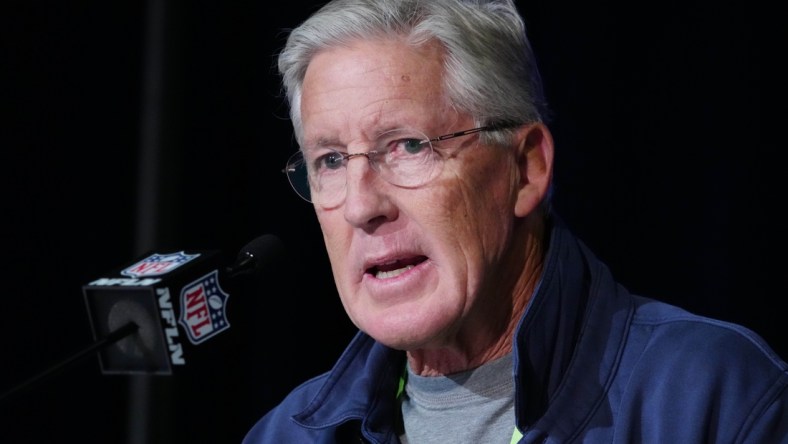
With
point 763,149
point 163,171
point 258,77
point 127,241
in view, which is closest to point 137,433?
point 127,241

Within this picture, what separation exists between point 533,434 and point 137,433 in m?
1.62

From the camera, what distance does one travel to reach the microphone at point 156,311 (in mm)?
1581

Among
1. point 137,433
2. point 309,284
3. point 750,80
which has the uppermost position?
point 750,80

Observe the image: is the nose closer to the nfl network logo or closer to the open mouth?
the open mouth

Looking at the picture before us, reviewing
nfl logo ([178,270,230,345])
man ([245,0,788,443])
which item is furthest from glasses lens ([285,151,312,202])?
nfl logo ([178,270,230,345])

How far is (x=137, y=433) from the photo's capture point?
306cm

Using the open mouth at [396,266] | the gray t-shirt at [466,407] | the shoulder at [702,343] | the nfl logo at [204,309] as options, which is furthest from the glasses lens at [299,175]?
the shoulder at [702,343]

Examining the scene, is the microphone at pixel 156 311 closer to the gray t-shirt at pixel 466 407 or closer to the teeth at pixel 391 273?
the teeth at pixel 391 273

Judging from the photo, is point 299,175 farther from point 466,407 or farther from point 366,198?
point 466,407

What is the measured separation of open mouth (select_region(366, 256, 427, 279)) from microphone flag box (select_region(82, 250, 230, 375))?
0.40 metres

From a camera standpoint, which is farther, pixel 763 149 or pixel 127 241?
pixel 127 241

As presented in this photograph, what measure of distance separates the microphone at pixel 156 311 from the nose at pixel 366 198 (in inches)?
13.6

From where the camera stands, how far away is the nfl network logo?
1630mm

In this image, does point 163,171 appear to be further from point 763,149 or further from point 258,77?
point 763,149
